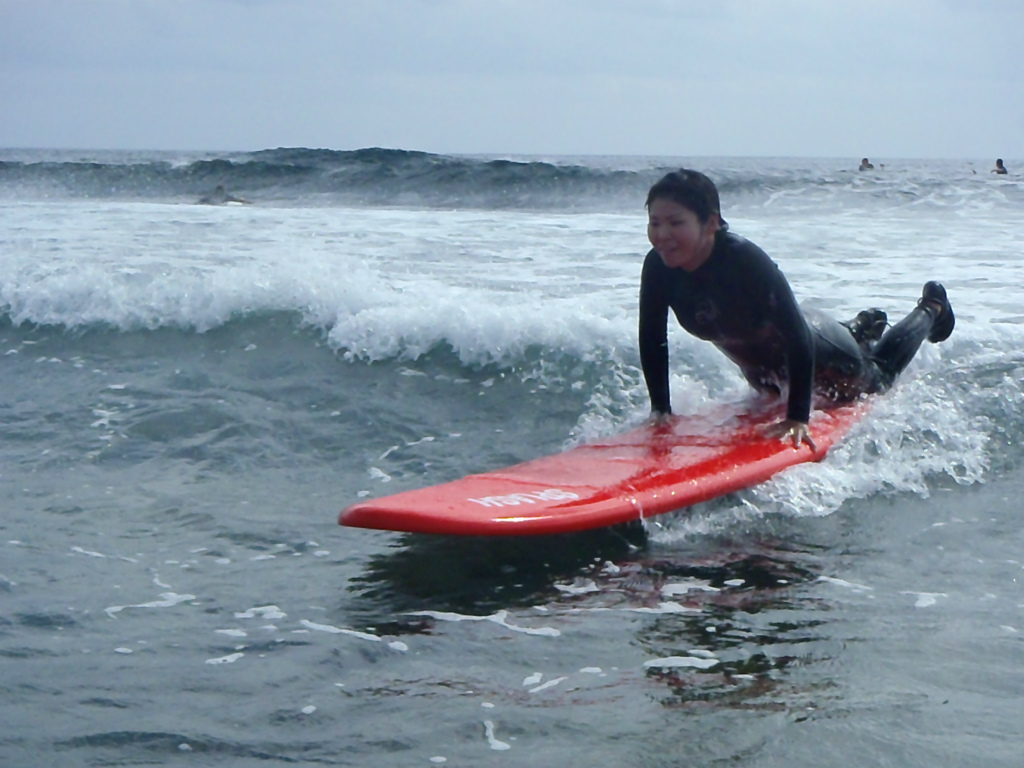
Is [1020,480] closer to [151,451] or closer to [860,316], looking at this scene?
[860,316]

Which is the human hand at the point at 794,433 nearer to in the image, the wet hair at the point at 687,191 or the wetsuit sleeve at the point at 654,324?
the wetsuit sleeve at the point at 654,324

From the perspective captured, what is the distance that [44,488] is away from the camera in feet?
14.0

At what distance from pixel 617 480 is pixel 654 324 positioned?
0.90 metres

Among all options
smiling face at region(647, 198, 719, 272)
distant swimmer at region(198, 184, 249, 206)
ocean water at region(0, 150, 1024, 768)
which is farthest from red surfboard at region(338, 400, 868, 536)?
distant swimmer at region(198, 184, 249, 206)

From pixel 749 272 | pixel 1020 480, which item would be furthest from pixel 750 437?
pixel 1020 480

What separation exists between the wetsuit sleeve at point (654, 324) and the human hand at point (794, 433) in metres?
0.53

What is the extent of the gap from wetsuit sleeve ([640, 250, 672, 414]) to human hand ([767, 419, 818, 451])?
53cm

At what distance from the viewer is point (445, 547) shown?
11.8ft

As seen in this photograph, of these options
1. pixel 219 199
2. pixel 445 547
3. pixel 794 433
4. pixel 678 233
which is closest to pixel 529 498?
pixel 445 547

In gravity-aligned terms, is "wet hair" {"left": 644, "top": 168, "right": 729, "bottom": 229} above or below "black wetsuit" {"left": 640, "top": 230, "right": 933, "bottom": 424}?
above

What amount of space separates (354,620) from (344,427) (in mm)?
2416

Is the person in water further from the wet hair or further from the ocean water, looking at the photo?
the ocean water

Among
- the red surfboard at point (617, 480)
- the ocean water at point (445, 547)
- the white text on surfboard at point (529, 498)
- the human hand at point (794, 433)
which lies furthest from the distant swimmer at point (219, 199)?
the white text on surfboard at point (529, 498)

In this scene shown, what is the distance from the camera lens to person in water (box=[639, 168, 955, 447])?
4086 mm
